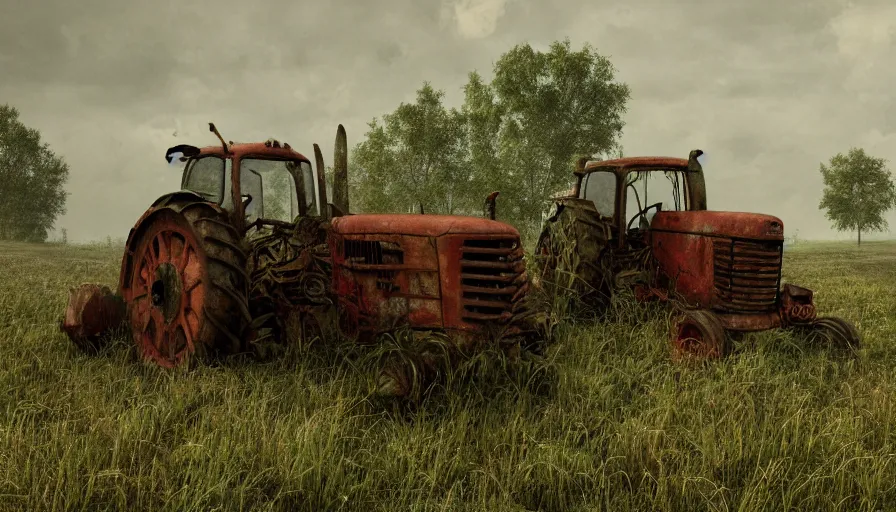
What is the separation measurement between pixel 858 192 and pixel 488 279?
46.2 m

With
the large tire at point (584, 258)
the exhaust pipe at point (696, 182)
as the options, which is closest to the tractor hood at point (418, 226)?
the large tire at point (584, 258)

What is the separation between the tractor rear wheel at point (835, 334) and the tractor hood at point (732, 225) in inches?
43.2

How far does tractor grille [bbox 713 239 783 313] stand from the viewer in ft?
18.7

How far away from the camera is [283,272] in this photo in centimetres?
475

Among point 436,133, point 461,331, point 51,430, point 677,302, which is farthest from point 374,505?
point 436,133

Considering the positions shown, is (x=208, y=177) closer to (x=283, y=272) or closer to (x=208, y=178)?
(x=208, y=178)

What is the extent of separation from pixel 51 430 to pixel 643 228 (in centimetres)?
608

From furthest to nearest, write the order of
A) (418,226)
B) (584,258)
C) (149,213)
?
(584,258)
(149,213)
(418,226)

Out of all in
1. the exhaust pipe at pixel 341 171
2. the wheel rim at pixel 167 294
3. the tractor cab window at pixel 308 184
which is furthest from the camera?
the tractor cab window at pixel 308 184

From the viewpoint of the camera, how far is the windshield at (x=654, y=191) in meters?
6.70

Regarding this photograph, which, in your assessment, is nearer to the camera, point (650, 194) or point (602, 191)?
point (650, 194)

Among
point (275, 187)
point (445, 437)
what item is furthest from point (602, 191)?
point (445, 437)

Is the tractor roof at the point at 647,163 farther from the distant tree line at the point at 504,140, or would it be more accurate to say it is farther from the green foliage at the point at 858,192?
the green foliage at the point at 858,192

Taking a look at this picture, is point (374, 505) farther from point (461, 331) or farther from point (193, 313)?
point (193, 313)
